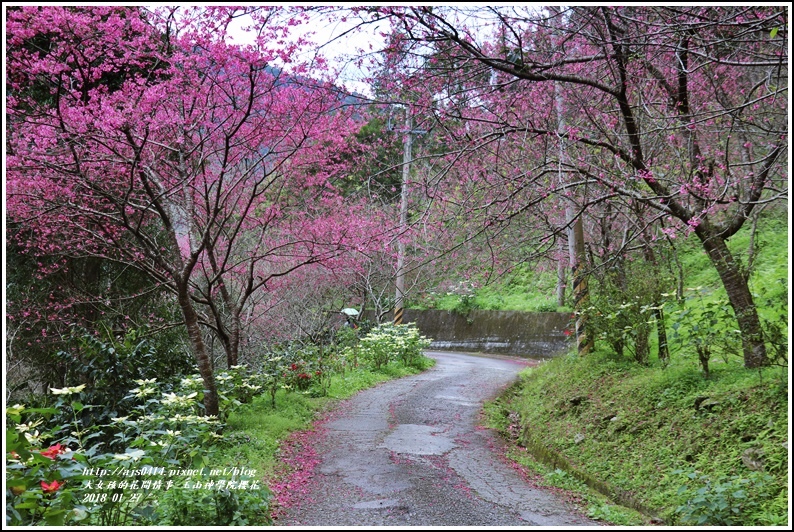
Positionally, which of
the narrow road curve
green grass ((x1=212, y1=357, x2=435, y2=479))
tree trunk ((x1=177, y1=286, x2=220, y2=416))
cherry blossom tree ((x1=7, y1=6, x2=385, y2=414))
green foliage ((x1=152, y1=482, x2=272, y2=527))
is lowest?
the narrow road curve

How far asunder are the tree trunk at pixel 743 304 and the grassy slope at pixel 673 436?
0.16 metres

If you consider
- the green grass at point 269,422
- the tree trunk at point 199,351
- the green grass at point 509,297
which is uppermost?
the green grass at point 509,297

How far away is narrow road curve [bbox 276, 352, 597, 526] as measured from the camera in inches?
159

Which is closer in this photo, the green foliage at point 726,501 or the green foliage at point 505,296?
the green foliage at point 726,501

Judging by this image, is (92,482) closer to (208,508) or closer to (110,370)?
(208,508)

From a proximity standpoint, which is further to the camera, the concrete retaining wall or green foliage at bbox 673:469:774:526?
the concrete retaining wall

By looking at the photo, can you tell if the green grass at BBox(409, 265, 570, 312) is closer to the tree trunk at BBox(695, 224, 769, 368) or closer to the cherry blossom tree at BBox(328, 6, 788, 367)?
the cherry blossom tree at BBox(328, 6, 788, 367)

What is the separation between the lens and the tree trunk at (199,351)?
5363 mm

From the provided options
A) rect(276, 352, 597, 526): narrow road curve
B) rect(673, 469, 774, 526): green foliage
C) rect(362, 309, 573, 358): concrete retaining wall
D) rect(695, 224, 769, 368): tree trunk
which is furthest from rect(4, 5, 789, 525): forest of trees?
rect(362, 309, 573, 358): concrete retaining wall

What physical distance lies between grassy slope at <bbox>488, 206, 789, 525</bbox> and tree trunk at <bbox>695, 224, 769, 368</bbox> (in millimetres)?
165

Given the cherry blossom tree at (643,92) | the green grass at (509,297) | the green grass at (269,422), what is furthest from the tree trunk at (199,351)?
the green grass at (509,297)

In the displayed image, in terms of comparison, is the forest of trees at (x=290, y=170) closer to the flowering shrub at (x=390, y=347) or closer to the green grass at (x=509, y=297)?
the flowering shrub at (x=390, y=347)

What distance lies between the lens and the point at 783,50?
4422mm

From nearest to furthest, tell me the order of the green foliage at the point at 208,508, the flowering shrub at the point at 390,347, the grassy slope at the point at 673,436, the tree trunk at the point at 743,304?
the green foliage at the point at 208,508, the grassy slope at the point at 673,436, the tree trunk at the point at 743,304, the flowering shrub at the point at 390,347
